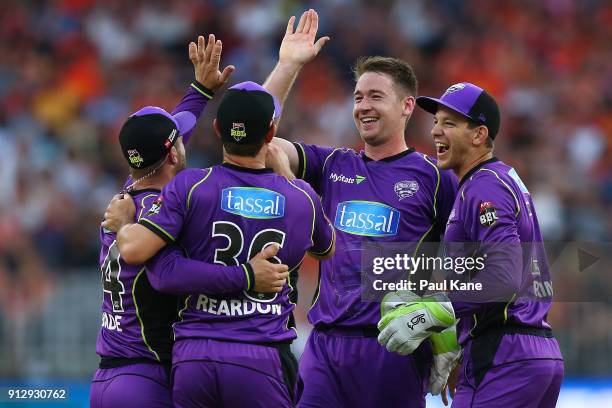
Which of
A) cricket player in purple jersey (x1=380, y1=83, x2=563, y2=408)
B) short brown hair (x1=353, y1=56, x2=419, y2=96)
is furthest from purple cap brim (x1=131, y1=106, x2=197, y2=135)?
cricket player in purple jersey (x1=380, y1=83, x2=563, y2=408)

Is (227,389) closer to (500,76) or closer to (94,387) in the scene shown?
(94,387)

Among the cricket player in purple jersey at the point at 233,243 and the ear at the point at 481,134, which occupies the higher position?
the ear at the point at 481,134

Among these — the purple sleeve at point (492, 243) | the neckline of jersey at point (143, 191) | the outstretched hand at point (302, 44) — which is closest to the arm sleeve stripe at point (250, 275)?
the neckline of jersey at point (143, 191)

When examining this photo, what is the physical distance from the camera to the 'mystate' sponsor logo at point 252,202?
5.70 meters

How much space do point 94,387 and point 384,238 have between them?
206 centimetres

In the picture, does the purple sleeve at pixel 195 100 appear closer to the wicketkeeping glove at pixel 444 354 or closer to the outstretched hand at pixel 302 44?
the outstretched hand at pixel 302 44

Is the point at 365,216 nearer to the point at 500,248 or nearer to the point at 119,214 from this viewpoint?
the point at 500,248

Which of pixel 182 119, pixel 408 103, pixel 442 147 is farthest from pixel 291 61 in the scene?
pixel 442 147

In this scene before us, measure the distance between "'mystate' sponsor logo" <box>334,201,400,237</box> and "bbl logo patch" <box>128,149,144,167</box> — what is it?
59.6 inches

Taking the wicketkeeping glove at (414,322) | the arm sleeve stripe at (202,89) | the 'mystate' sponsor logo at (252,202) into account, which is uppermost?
the arm sleeve stripe at (202,89)

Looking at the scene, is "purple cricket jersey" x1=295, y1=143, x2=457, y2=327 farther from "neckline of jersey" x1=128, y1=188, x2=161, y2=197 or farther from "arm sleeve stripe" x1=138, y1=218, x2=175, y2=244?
"arm sleeve stripe" x1=138, y1=218, x2=175, y2=244

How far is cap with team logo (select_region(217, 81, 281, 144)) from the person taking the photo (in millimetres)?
5777

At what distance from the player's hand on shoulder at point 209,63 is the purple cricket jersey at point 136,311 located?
1316 millimetres

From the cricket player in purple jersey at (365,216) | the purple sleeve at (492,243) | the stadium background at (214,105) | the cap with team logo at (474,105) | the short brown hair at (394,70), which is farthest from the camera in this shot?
the stadium background at (214,105)
